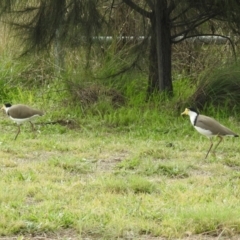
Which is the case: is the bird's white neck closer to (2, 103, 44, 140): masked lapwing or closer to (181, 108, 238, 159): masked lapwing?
(181, 108, 238, 159): masked lapwing

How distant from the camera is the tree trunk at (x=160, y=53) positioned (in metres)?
12.0

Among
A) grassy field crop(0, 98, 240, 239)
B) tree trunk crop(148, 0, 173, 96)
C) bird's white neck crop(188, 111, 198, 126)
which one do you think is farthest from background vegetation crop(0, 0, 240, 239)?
bird's white neck crop(188, 111, 198, 126)

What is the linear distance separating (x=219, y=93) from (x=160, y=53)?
119 cm

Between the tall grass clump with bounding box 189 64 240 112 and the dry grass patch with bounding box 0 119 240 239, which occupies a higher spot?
the tall grass clump with bounding box 189 64 240 112

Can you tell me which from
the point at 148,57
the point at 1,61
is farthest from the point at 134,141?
the point at 1,61

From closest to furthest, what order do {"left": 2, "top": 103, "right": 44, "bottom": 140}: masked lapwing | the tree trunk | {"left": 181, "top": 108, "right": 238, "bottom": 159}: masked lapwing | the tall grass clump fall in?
{"left": 181, "top": 108, "right": 238, "bottom": 159}: masked lapwing < {"left": 2, "top": 103, "right": 44, "bottom": 140}: masked lapwing < the tall grass clump < the tree trunk

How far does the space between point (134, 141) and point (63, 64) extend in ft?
→ 11.8

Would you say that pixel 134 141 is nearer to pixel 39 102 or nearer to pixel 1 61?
pixel 39 102

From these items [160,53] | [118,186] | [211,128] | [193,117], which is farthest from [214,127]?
[160,53]

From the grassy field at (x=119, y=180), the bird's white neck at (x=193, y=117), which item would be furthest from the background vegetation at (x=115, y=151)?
the bird's white neck at (x=193, y=117)

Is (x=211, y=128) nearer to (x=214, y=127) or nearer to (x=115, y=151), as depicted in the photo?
(x=214, y=127)

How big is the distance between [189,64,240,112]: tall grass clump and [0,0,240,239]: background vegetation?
2 cm

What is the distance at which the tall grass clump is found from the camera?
11.8 m

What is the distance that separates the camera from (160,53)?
12180 millimetres
